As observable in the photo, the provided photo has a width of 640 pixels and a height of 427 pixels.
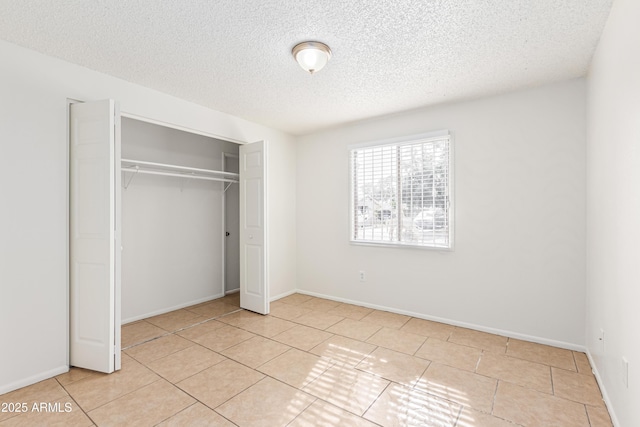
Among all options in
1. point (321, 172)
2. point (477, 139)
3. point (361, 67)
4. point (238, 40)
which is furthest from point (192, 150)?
point (477, 139)

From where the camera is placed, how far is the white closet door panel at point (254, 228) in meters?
3.90

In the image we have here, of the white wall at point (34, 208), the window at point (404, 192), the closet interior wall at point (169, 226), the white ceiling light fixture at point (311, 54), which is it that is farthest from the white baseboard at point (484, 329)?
the white wall at point (34, 208)

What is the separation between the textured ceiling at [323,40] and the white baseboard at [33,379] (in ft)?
8.54

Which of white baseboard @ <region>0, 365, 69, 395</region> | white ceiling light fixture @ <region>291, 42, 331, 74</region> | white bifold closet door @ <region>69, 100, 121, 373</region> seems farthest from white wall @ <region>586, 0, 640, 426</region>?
white baseboard @ <region>0, 365, 69, 395</region>

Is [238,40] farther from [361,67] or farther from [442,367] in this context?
[442,367]

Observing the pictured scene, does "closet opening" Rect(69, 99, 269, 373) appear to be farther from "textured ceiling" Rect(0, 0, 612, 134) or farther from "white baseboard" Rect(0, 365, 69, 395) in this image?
"textured ceiling" Rect(0, 0, 612, 134)

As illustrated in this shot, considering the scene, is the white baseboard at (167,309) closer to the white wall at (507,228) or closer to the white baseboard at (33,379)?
the white baseboard at (33,379)

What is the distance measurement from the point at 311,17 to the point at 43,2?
167cm

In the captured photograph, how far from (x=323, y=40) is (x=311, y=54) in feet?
0.44

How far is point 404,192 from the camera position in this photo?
397 centimetres

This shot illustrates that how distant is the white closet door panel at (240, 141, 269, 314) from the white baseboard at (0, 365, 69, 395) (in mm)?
1969

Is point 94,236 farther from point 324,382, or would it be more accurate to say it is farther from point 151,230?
point 324,382

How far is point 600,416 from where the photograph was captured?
1999mm

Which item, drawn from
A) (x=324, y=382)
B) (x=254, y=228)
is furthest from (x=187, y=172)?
(x=324, y=382)
